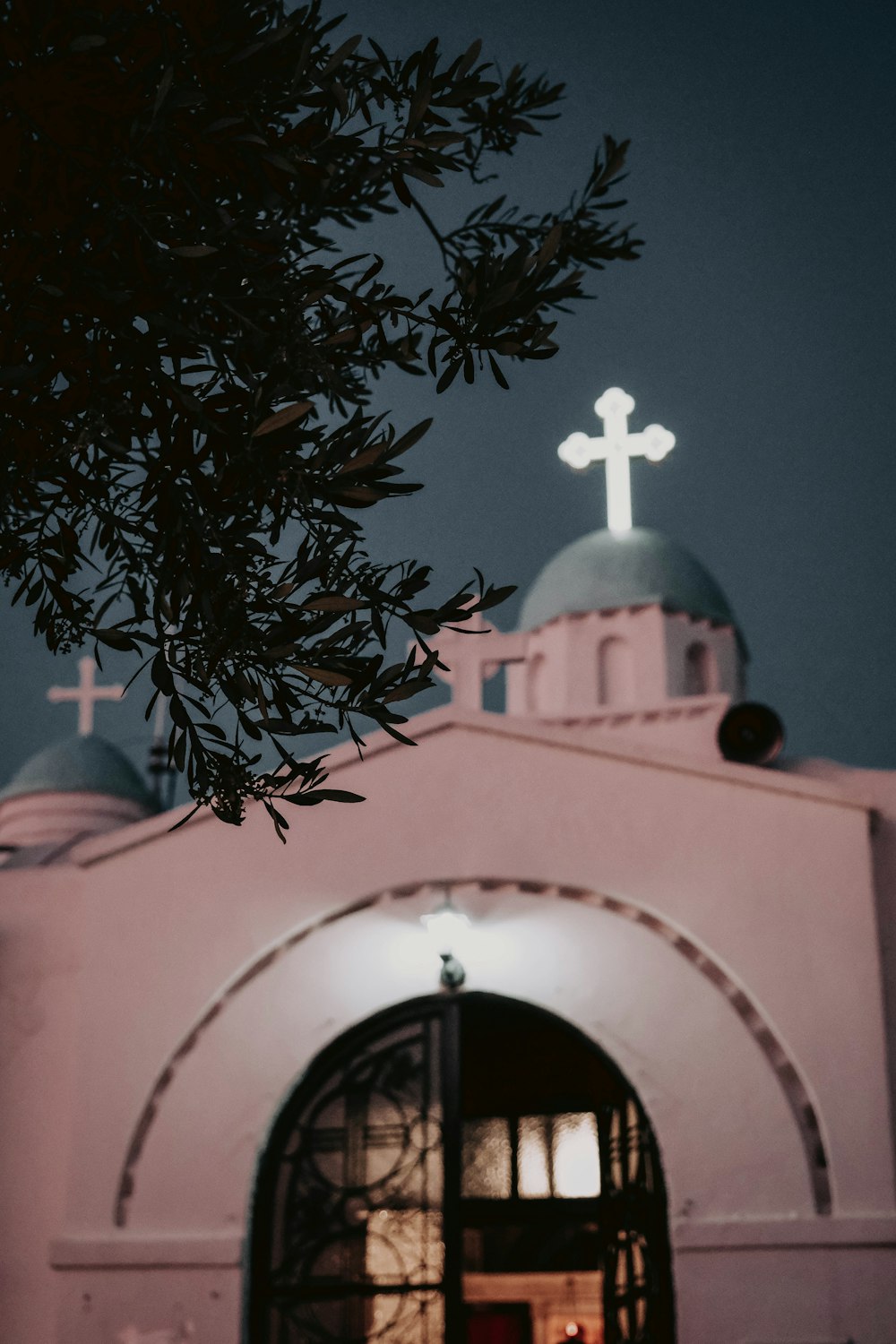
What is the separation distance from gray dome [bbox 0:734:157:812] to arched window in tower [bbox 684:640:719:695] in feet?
28.2

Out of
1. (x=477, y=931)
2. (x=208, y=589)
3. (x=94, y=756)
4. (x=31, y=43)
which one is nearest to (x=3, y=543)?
(x=208, y=589)

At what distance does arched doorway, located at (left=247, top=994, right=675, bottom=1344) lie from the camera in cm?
988

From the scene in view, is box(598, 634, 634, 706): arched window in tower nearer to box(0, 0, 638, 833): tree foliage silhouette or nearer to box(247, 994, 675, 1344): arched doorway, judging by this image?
box(247, 994, 675, 1344): arched doorway

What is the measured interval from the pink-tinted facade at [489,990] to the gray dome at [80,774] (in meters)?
A: 9.94

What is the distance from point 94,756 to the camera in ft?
71.3

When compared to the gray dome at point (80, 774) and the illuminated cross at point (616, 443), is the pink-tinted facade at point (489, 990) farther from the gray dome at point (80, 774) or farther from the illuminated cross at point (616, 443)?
the gray dome at point (80, 774)

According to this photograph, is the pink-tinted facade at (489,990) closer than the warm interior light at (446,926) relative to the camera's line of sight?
Yes

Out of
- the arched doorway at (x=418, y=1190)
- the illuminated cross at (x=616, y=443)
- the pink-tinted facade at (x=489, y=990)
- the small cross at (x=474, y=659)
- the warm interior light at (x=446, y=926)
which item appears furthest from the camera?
the illuminated cross at (x=616, y=443)

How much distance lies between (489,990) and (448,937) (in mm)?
459

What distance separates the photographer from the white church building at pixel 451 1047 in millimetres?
9531

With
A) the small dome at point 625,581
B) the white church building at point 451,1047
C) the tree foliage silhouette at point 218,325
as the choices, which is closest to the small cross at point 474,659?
the white church building at point 451,1047

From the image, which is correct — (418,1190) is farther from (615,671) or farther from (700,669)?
(700,669)

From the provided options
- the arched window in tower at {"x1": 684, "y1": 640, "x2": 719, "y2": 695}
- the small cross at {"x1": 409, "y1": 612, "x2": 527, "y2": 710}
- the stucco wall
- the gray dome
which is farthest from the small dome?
the gray dome

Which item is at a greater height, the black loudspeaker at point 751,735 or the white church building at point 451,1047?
the black loudspeaker at point 751,735
